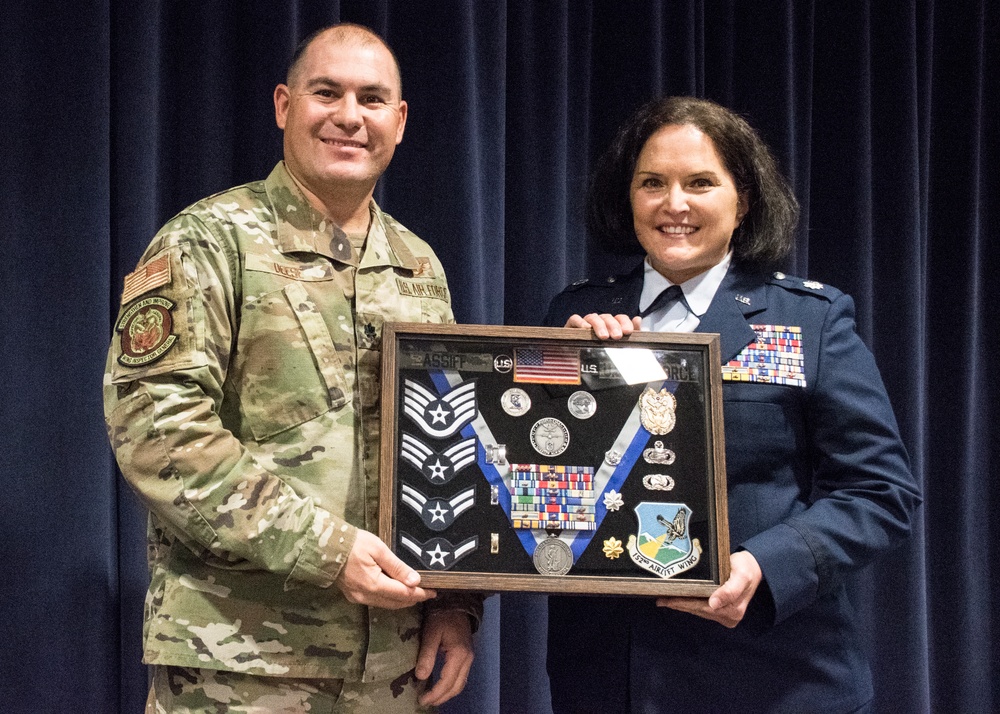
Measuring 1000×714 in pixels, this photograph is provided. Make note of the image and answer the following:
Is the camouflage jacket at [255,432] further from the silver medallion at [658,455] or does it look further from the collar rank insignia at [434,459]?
the silver medallion at [658,455]

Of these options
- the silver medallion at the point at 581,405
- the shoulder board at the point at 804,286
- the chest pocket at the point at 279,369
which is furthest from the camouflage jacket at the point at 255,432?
the shoulder board at the point at 804,286

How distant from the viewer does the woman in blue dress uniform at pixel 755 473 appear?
1807mm

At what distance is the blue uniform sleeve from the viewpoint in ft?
5.75

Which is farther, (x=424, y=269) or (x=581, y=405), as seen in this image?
(x=424, y=269)

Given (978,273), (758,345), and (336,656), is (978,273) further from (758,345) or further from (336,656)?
(336,656)

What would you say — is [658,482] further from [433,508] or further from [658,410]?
[433,508]

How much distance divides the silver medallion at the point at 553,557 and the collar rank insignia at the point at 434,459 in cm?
19

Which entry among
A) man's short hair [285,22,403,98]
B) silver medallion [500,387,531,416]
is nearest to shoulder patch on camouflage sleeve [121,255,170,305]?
man's short hair [285,22,403,98]

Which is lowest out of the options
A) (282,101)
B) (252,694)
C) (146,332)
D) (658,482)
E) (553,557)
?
(252,694)

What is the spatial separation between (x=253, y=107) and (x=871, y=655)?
7.70 feet

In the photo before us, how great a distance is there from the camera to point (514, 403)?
1797 millimetres

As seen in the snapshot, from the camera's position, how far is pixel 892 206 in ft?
10.6

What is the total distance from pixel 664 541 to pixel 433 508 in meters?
0.39

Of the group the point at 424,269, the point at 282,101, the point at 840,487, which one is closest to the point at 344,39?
the point at 282,101
